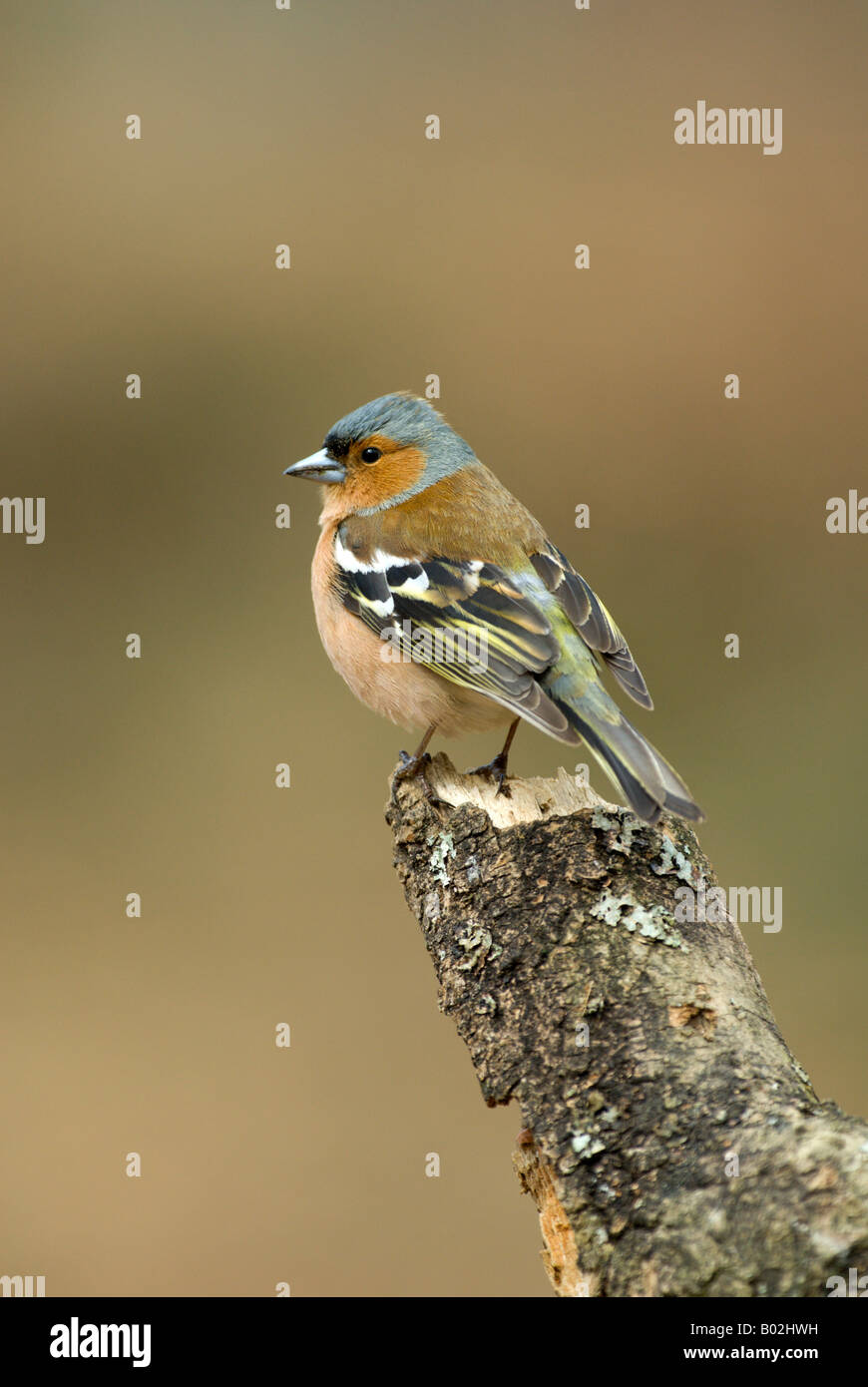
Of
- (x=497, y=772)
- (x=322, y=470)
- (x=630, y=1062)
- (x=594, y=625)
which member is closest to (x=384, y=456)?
(x=322, y=470)

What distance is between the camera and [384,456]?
5.93 metres

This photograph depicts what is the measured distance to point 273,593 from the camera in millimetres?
10898

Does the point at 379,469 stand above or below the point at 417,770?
above

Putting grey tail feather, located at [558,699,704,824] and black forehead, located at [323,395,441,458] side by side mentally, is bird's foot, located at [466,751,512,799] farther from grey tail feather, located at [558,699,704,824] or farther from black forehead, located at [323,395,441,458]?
black forehead, located at [323,395,441,458]

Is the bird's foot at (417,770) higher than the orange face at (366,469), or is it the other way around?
the orange face at (366,469)

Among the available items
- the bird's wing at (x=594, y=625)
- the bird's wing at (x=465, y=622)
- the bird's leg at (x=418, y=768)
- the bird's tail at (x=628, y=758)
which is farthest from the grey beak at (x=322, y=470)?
the bird's tail at (x=628, y=758)

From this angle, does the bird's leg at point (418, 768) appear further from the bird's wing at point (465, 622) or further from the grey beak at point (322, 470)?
the grey beak at point (322, 470)

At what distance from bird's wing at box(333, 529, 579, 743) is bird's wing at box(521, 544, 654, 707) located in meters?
0.11

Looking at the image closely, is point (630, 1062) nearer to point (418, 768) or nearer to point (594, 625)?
point (418, 768)

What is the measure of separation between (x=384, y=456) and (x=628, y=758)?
2.48m

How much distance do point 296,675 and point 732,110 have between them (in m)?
6.32

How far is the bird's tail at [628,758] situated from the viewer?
373 cm

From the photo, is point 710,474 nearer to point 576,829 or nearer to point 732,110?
point 732,110

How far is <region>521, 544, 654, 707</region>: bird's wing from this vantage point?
4949 mm
